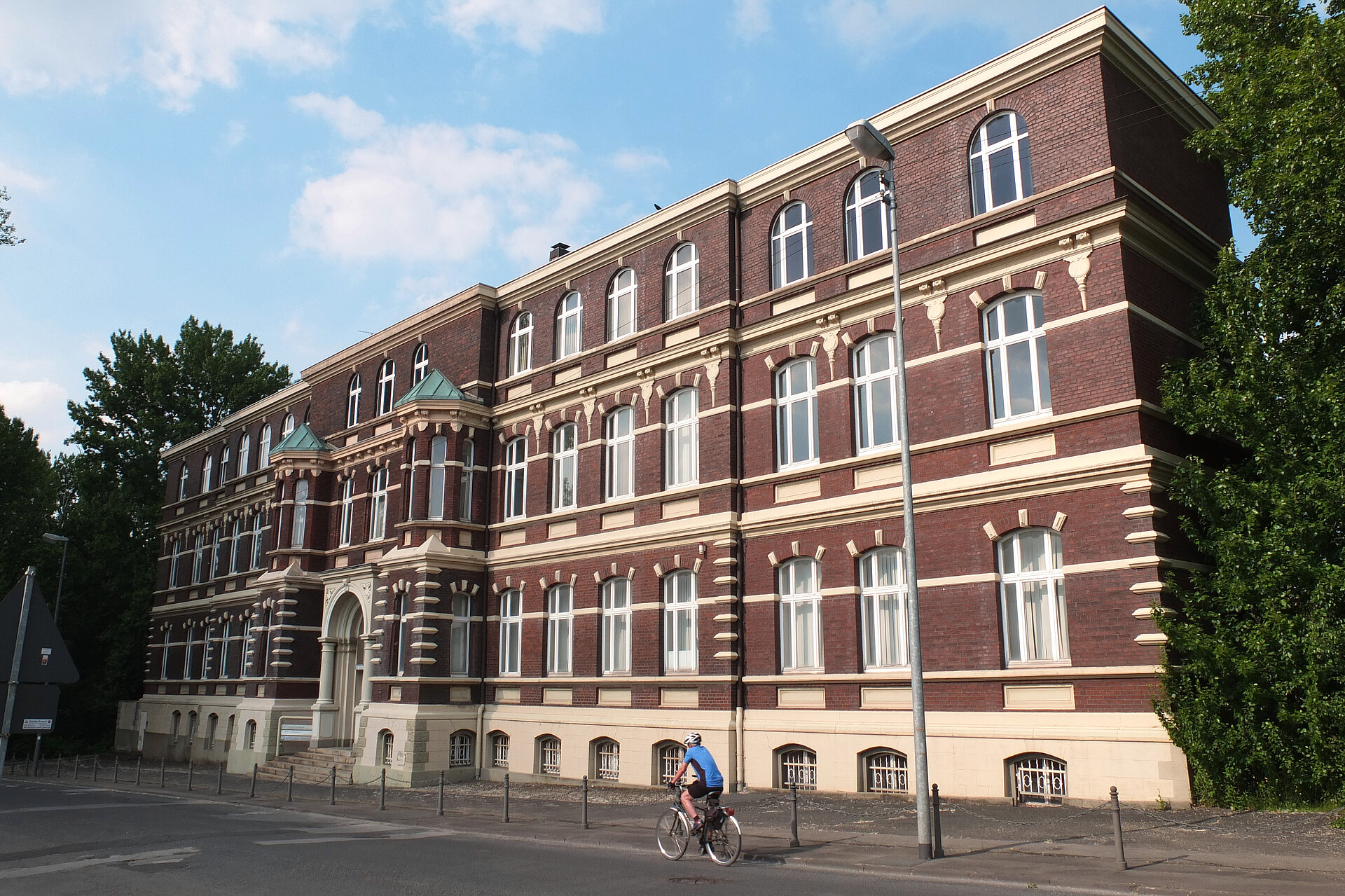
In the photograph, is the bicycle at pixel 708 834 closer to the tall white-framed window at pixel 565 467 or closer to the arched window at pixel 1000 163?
the arched window at pixel 1000 163

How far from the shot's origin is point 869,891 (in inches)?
406

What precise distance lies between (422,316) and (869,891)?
2504cm

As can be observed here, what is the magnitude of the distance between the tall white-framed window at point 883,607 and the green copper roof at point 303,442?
21.7m

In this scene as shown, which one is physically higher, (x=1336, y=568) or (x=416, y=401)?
(x=416, y=401)

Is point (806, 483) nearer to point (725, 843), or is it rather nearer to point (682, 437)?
point (682, 437)

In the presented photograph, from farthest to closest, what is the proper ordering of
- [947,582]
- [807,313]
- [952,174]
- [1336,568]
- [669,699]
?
[669,699]
[807,313]
[952,174]
[947,582]
[1336,568]

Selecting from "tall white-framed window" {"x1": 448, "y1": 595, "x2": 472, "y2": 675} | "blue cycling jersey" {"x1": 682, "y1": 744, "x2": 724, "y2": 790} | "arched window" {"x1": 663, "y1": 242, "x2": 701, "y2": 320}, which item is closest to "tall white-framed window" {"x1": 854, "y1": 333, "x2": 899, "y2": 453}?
"arched window" {"x1": 663, "y1": 242, "x2": 701, "y2": 320}

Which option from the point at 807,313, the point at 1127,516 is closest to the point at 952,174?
the point at 807,313

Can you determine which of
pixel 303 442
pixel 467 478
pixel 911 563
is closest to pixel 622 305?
pixel 467 478

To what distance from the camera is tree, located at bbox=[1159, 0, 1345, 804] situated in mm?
14305

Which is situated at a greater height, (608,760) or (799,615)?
(799,615)

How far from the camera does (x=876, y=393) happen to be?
20.2 m

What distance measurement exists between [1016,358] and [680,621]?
970 centimetres

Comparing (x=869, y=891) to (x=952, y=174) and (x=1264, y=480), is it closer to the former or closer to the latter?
(x=1264, y=480)
